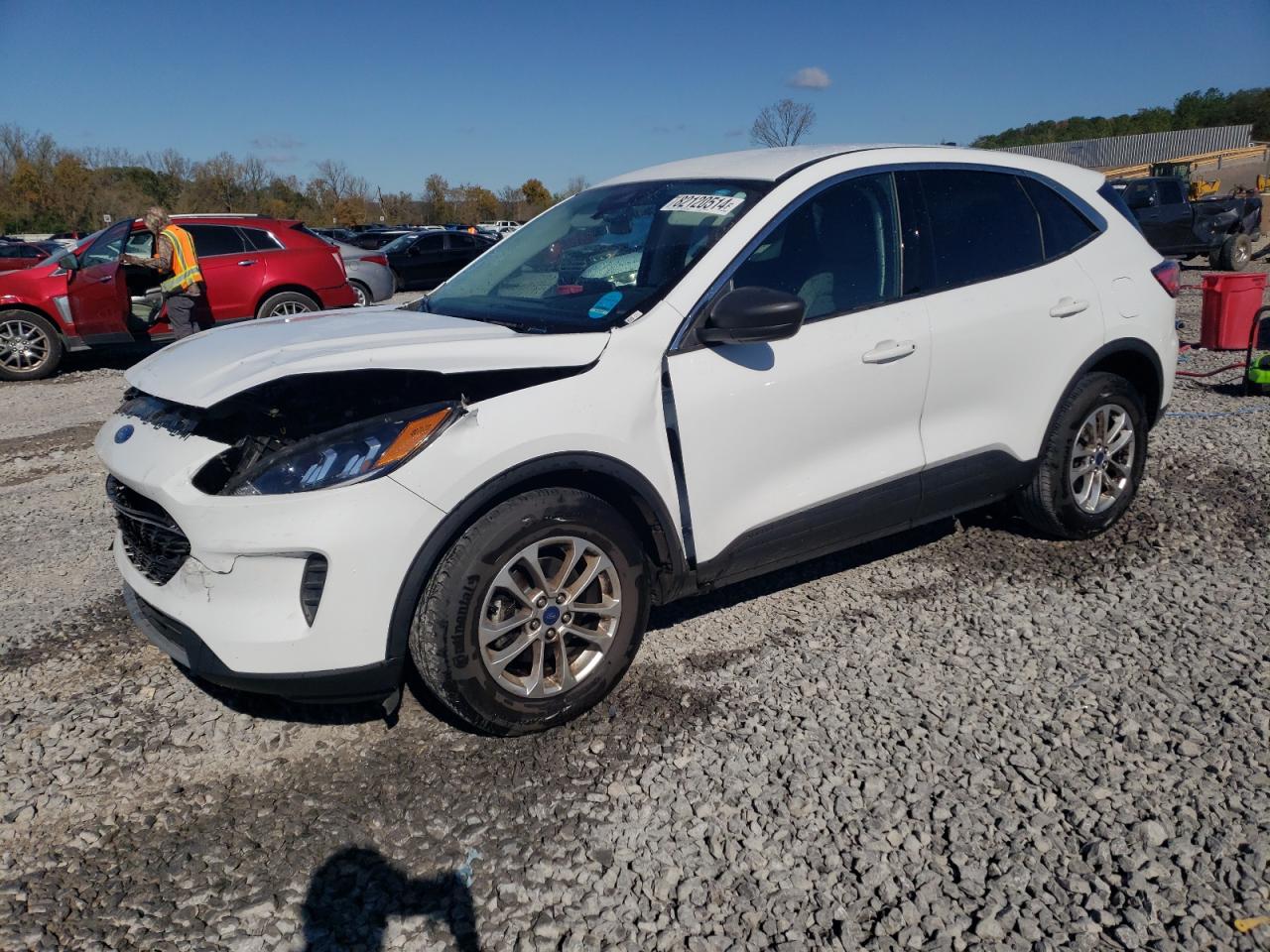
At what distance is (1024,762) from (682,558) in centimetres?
125

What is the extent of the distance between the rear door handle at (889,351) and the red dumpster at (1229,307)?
24.2 ft

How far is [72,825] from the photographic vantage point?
274cm

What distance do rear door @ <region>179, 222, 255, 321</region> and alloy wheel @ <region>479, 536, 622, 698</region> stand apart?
9.59 metres

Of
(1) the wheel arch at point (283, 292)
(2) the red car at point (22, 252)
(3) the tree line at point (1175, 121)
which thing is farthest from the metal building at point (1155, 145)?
(1) the wheel arch at point (283, 292)

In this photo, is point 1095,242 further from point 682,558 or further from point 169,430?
point 169,430

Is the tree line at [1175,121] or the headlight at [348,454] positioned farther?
the tree line at [1175,121]

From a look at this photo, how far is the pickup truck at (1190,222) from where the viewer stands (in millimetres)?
17562

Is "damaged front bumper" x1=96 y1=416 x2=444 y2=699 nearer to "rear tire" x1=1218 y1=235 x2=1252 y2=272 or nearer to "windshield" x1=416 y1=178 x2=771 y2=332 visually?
"windshield" x1=416 y1=178 x2=771 y2=332

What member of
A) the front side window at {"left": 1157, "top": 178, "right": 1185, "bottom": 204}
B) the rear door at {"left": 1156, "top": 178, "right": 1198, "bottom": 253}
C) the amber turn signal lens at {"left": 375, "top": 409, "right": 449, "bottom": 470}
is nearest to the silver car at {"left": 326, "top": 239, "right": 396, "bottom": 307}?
the amber turn signal lens at {"left": 375, "top": 409, "right": 449, "bottom": 470}

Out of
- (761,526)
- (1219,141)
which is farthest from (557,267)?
(1219,141)

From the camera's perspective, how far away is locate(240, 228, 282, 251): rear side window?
11570 mm

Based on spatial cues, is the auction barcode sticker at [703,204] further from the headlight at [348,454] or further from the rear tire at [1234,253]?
the rear tire at [1234,253]

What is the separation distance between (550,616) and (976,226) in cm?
251

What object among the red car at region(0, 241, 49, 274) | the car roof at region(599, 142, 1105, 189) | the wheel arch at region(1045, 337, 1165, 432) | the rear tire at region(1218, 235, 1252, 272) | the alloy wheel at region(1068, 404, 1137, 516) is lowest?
the rear tire at region(1218, 235, 1252, 272)
